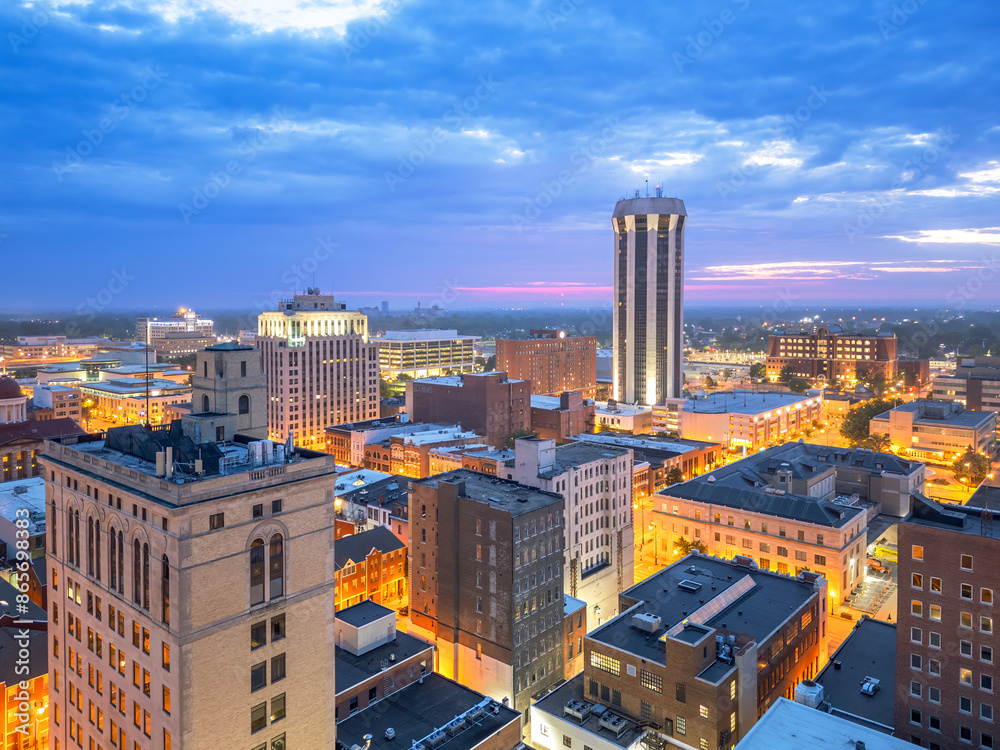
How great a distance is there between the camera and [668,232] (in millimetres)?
184125

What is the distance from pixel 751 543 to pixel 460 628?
42.2 meters

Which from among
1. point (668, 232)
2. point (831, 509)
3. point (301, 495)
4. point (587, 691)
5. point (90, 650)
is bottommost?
point (587, 691)

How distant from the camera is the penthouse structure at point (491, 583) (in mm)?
55656

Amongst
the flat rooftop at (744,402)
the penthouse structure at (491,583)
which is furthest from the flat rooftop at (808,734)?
the flat rooftop at (744,402)

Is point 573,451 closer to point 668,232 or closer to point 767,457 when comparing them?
point 767,457

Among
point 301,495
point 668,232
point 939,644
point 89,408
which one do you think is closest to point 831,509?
point 939,644

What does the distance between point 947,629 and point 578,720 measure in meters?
24.9

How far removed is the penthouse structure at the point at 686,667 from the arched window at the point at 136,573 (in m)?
32.8

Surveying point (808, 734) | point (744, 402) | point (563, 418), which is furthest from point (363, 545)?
point (744, 402)

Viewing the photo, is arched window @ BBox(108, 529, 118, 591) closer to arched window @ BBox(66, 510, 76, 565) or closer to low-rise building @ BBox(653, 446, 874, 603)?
arched window @ BBox(66, 510, 76, 565)

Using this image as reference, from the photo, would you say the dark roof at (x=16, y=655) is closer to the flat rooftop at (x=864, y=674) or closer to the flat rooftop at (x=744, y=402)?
the flat rooftop at (x=864, y=674)

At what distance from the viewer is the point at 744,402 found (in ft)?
543

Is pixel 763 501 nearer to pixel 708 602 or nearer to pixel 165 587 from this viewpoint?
pixel 708 602

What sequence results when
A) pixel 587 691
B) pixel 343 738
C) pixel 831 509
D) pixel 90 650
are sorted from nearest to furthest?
pixel 90 650 < pixel 343 738 < pixel 587 691 < pixel 831 509
